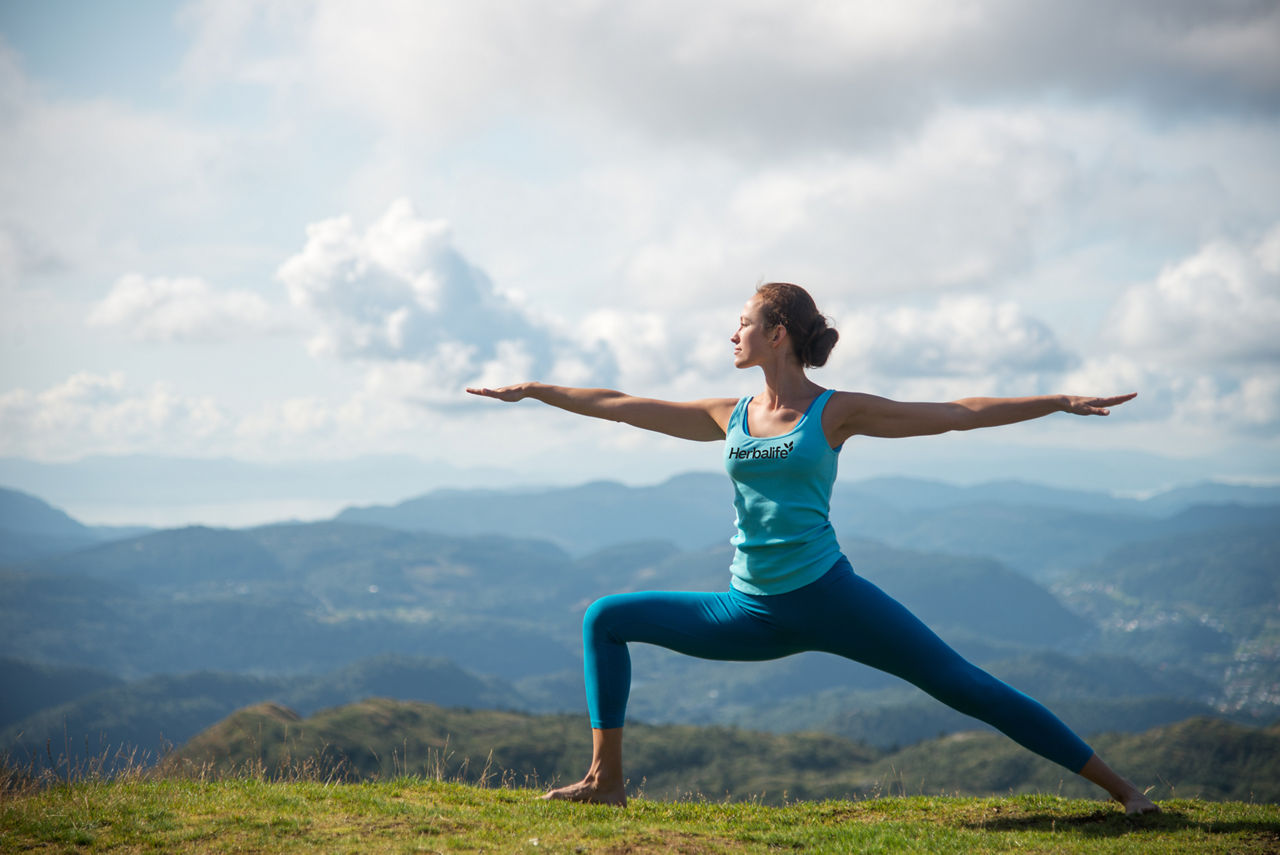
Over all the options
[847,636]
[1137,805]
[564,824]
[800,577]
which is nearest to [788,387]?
[800,577]

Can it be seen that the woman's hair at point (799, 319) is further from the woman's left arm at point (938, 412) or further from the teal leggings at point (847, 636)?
the teal leggings at point (847, 636)

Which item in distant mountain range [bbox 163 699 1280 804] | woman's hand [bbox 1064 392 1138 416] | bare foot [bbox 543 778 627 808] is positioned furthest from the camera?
distant mountain range [bbox 163 699 1280 804]

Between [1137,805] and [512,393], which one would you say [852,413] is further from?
[1137,805]

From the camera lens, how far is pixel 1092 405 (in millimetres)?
6332

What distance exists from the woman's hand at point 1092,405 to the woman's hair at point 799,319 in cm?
160

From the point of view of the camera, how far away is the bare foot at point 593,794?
746cm

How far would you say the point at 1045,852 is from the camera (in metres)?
6.13

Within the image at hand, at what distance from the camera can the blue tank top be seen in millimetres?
6484

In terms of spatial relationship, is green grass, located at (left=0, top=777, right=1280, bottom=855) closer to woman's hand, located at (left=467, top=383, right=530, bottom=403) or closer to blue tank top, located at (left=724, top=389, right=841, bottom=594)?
blue tank top, located at (left=724, top=389, right=841, bottom=594)

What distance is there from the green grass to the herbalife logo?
251cm

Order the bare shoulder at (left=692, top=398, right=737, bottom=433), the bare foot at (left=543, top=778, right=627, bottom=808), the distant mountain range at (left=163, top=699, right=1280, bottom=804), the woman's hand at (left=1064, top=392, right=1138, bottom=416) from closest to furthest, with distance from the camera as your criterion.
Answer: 1. the woman's hand at (left=1064, top=392, right=1138, bottom=416)
2. the bare shoulder at (left=692, top=398, right=737, bottom=433)
3. the bare foot at (left=543, top=778, right=627, bottom=808)
4. the distant mountain range at (left=163, top=699, right=1280, bottom=804)

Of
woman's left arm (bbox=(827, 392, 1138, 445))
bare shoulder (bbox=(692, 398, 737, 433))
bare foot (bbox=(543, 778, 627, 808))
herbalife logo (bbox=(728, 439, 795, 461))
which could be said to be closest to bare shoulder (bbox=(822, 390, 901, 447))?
woman's left arm (bbox=(827, 392, 1138, 445))

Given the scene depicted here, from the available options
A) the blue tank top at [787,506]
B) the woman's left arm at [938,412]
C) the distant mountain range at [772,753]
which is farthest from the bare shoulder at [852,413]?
the distant mountain range at [772,753]

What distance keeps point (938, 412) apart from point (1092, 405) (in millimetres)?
933
